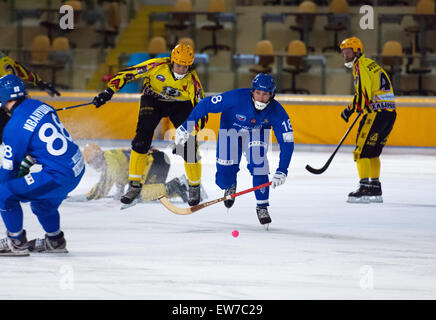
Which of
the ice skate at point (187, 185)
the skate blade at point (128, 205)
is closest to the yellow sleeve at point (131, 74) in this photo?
the skate blade at point (128, 205)

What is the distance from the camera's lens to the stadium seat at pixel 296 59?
47.1 feet

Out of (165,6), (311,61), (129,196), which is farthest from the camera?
(165,6)

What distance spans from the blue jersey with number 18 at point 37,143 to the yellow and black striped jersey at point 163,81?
2.14 metres

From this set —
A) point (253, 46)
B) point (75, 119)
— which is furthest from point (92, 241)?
point (253, 46)

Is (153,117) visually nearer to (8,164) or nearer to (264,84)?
(264,84)

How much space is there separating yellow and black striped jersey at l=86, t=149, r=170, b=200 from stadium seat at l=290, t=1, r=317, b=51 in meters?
7.82

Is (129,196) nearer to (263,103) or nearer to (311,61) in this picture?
(263,103)

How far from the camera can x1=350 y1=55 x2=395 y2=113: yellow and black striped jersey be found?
25.5 feet

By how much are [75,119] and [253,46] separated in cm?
454

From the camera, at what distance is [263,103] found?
612 centimetres

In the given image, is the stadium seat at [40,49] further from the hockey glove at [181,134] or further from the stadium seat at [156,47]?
the hockey glove at [181,134]

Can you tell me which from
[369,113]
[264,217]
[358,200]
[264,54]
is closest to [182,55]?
[264,217]

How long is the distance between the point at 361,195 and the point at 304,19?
7.80 meters

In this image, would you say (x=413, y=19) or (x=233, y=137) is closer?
(x=233, y=137)
